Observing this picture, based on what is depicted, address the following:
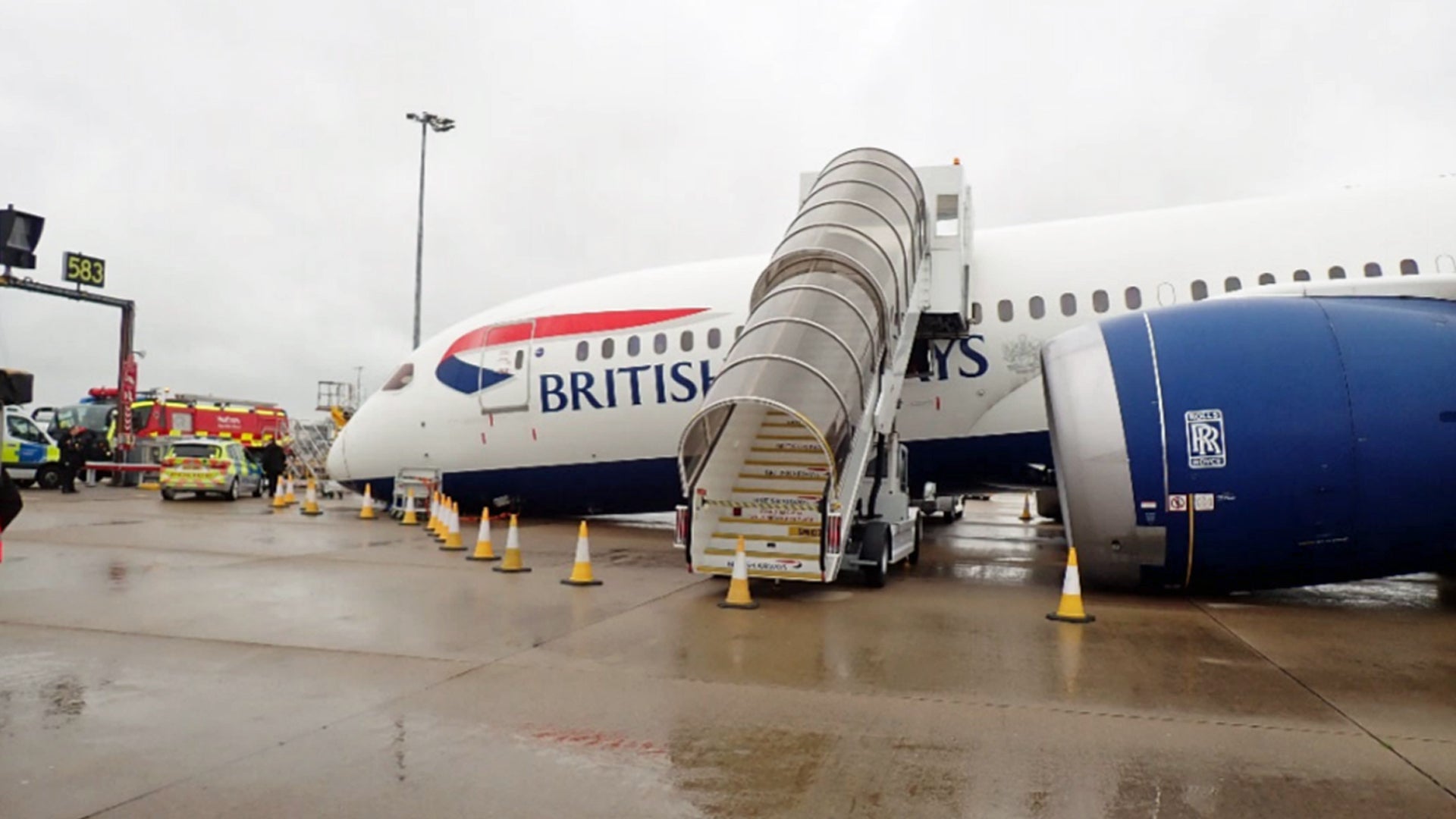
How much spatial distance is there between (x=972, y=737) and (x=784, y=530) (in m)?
5.55

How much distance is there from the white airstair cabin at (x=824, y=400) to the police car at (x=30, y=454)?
81.6 feet

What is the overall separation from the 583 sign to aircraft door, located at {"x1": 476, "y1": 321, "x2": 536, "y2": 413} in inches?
751

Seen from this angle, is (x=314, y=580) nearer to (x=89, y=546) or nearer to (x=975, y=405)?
(x=89, y=546)

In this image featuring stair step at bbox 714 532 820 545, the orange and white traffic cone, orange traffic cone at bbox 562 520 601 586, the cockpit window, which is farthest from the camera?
the cockpit window

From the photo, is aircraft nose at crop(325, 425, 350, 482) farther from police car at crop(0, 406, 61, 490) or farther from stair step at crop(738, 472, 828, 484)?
police car at crop(0, 406, 61, 490)

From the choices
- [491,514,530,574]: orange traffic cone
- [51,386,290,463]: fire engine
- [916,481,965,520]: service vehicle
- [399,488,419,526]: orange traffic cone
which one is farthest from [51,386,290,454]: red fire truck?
[491,514,530,574]: orange traffic cone

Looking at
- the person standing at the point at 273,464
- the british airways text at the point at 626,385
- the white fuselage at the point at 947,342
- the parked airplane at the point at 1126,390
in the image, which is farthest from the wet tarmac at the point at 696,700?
the person standing at the point at 273,464

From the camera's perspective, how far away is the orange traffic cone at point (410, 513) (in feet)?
59.3

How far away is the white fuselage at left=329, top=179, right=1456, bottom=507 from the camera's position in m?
13.6

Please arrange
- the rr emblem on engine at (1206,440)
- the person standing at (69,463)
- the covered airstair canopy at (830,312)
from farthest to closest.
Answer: the person standing at (69,463) → the covered airstair canopy at (830,312) → the rr emblem on engine at (1206,440)

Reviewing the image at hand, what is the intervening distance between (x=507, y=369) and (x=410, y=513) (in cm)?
325

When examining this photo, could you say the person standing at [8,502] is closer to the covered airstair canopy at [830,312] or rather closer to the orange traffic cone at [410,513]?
the covered airstair canopy at [830,312]

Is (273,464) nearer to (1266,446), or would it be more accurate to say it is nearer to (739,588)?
(739,588)

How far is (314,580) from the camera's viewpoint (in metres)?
10.9
